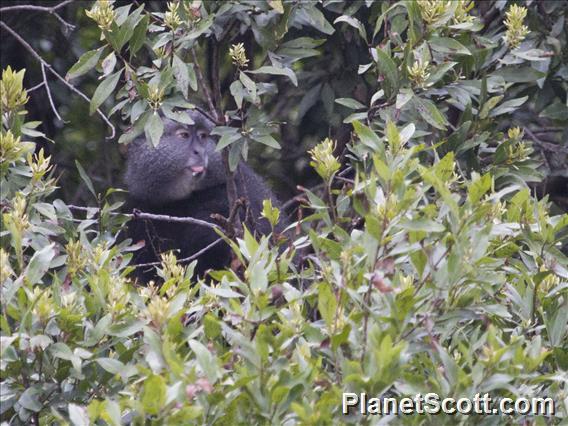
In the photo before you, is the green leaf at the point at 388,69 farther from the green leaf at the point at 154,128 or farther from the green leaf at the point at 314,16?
the green leaf at the point at 154,128

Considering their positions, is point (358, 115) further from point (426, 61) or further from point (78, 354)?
point (78, 354)

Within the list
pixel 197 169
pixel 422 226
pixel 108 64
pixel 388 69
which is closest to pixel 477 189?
pixel 422 226

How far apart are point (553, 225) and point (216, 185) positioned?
9.33ft

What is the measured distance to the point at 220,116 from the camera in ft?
15.4

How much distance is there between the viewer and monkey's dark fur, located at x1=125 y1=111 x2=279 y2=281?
576cm

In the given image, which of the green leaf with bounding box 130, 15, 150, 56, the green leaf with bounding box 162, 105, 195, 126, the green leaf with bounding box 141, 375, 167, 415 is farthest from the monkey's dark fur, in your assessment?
the green leaf with bounding box 141, 375, 167, 415

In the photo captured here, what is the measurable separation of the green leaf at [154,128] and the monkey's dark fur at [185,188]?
152cm

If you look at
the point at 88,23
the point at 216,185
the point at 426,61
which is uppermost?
the point at 426,61

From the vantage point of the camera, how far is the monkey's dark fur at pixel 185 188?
5.76 meters

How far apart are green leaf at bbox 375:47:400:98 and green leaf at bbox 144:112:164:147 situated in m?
0.85

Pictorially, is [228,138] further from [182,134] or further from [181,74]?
[182,134]

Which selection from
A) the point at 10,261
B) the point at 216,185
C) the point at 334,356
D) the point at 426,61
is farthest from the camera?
the point at 216,185

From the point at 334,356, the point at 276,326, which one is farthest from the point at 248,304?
the point at 334,356

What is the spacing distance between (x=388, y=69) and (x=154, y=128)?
2.94ft
